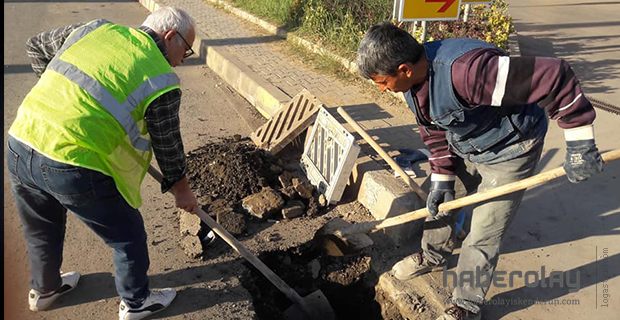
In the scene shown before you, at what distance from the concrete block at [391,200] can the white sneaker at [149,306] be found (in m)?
1.65

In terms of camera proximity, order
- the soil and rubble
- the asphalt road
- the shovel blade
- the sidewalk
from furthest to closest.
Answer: the soil and rubble → the shovel blade → the sidewalk → the asphalt road

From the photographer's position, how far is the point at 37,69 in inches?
116

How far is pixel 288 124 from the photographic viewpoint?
4848 millimetres

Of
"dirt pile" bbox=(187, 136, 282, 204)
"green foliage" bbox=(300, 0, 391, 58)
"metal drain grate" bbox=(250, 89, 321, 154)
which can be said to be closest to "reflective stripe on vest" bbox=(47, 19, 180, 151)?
"dirt pile" bbox=(187, 136, 282, 204)

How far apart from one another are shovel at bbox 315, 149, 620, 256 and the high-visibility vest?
170cm

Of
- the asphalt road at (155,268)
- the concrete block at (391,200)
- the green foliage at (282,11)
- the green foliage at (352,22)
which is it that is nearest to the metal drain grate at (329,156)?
the concrete block at (391,200)

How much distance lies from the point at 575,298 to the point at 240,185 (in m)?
2.62

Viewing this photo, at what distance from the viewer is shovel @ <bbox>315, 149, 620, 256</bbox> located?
2.74 m

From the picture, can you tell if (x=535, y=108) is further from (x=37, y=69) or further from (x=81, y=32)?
(x=37, y=69)

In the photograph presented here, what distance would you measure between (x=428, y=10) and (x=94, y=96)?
12.9 ft

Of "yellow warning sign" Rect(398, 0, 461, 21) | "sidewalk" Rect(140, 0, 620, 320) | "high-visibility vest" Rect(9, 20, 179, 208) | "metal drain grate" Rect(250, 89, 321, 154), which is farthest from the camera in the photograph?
"yellow warning sign" Rect(398, 0, 461, 21)

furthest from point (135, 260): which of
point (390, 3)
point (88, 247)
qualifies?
point (390, 3)

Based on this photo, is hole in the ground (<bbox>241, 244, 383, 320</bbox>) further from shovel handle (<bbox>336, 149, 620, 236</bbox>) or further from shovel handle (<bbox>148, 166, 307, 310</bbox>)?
shovel handle (<bbox>336, 149, 620, 236</bbox>)

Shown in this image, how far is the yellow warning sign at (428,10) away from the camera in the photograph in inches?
206
